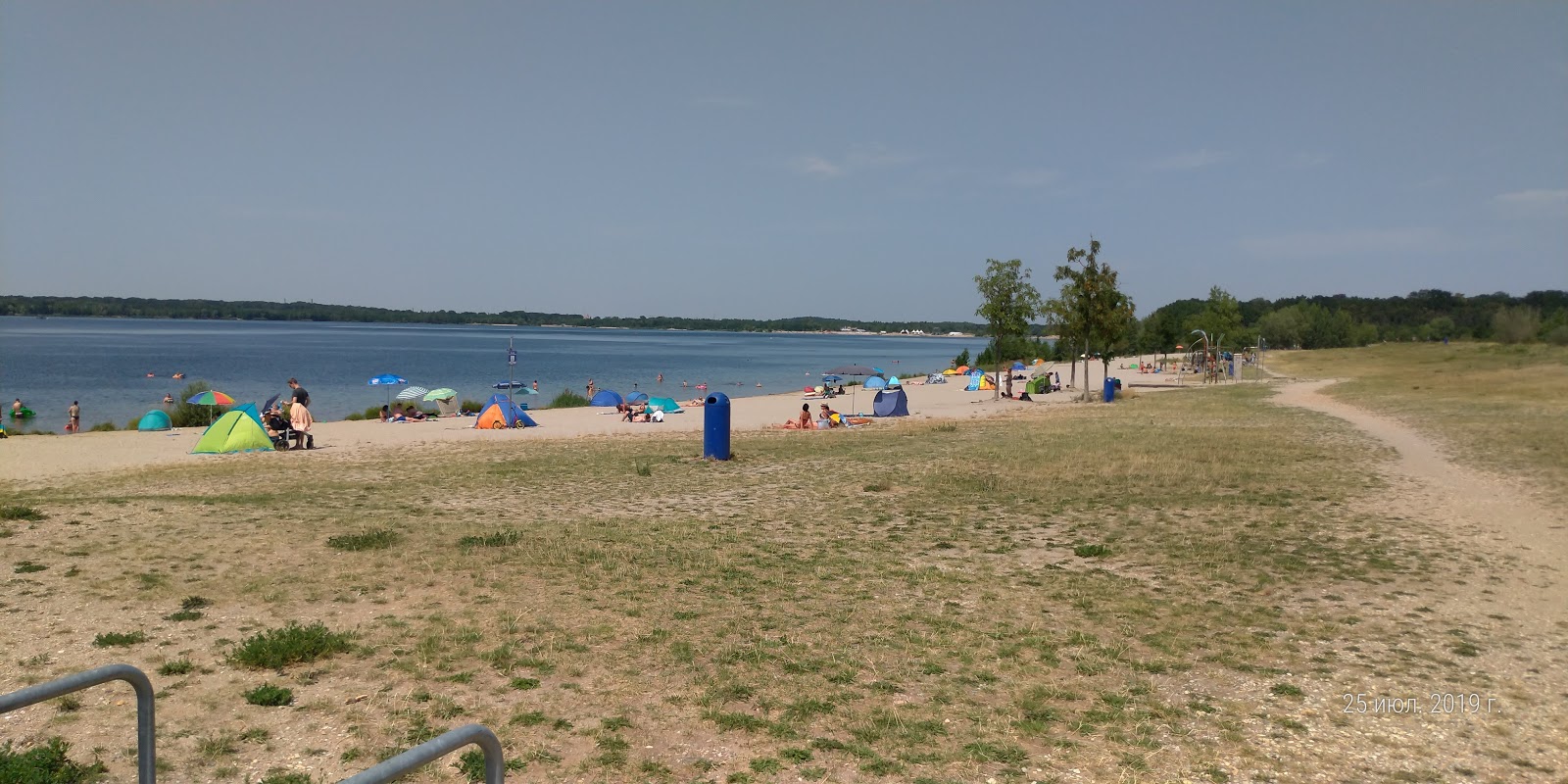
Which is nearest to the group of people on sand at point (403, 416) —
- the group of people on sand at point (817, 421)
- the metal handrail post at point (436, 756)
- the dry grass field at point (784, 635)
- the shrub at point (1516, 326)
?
the group of people on sand at point (817, 421)

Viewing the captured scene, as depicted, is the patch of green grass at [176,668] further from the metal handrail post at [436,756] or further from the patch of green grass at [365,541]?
the metal handrail post at [436,756]

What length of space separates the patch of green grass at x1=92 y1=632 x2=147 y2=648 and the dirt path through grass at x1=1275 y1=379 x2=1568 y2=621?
1034 centimetres

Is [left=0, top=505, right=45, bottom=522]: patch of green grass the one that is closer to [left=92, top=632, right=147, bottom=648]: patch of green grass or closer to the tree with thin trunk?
[left=92, top=632, right=147, bottom=648]: patch of green grass

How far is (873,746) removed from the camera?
4977 millimetres

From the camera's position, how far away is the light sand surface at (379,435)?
65.4ft

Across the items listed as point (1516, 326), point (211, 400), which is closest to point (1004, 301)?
point (211, 400)

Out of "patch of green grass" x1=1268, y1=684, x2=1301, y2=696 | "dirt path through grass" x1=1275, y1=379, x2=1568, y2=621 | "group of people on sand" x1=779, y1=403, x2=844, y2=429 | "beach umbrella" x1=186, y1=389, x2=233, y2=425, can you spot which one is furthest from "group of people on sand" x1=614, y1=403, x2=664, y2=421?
"patch of green grass" x1=1268, y1=684, x2=1301, y2=696

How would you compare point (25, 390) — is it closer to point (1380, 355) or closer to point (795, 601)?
point (795, 601)

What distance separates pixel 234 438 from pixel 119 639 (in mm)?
16983

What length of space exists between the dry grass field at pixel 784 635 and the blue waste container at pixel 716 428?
449cm

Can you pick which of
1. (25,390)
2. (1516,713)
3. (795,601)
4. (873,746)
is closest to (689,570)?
(795,601)

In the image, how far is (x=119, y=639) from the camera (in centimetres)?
620

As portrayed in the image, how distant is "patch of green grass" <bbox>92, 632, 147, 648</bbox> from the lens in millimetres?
6117

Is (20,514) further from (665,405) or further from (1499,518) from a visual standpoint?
(665,405)
